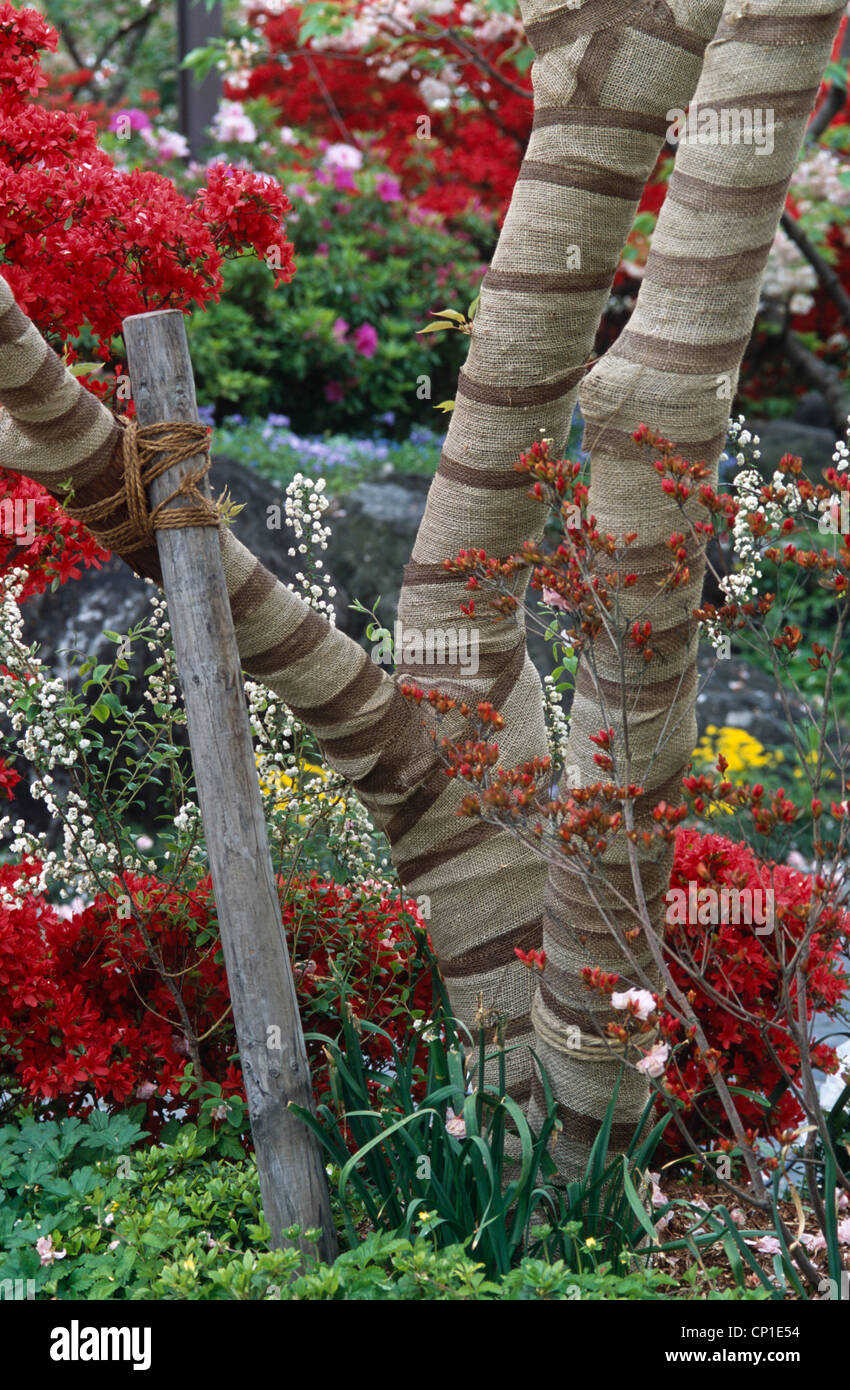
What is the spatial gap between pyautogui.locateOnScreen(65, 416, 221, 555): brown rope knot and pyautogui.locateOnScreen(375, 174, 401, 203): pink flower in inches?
255

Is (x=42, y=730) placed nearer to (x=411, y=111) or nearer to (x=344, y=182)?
(x=344, y=182)

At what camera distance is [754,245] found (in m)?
2.12

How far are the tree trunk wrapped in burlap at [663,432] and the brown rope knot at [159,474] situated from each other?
0.68 meters

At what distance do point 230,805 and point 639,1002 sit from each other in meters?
0.76

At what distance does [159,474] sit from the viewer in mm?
2189

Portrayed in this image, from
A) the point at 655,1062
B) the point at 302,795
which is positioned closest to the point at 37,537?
the point at 302,795

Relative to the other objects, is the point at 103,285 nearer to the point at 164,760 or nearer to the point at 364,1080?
the point at 164,760

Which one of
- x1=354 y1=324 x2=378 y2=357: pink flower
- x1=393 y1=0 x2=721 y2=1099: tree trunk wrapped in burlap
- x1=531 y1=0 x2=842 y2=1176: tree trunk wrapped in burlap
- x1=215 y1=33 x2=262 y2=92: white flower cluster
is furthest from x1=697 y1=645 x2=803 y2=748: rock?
x1=215 y1=33 x2=262 y2=92: white flower cluster

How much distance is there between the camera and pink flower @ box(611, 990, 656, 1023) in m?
1.91

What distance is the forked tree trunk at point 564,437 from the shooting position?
6.95 feet

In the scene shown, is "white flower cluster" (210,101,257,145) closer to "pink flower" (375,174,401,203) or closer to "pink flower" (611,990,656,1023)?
"pink flower" (375,174,401,203)
